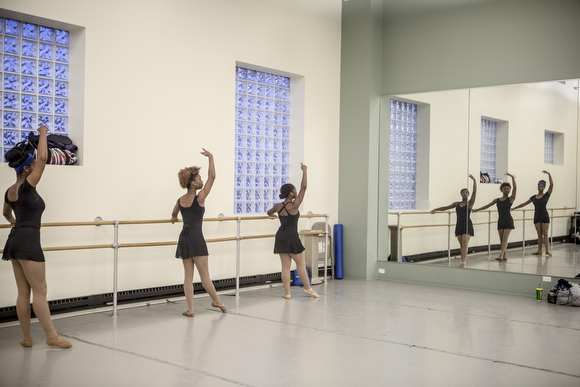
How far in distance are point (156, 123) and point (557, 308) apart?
5.09 m

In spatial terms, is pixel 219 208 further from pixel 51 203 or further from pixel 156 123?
pixel 51 203

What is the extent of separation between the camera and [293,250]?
21.0ft

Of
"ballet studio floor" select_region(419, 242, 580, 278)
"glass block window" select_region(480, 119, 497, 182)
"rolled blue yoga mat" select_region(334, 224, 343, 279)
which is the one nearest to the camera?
"ballet studio floor" select_region(419, 242, 580, 278)

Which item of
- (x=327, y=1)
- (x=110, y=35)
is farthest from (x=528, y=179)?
(x=110, y=35)

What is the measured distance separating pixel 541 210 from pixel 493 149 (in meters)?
1.02

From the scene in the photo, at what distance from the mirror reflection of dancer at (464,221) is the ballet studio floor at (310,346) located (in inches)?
44.9

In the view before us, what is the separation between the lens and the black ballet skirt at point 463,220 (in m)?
7.48

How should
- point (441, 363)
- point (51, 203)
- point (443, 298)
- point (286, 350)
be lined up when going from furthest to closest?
point (443, 298) < point (51, 203) < point (286, 350) < point (441, 363)

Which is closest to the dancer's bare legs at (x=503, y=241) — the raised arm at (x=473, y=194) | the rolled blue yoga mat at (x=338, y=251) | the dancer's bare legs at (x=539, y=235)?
the dancer's bare legs at (x=539, y=235)

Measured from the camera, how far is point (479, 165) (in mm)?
7387

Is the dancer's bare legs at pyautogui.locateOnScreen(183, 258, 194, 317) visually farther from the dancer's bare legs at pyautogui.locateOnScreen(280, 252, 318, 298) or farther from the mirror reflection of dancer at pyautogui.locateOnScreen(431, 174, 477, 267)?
the mirror reflection of dancer at pyautogui.locateOnScreen(431, 174, 477, 267)

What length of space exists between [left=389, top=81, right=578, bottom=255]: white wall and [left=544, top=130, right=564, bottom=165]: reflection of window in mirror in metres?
0.05

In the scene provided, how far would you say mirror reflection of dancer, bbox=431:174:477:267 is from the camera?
7.47 metres

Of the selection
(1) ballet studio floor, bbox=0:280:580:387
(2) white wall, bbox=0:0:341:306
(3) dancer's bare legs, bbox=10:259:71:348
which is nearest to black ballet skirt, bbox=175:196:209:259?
(1) ballet studio floor, bbox=0:280:580:387
